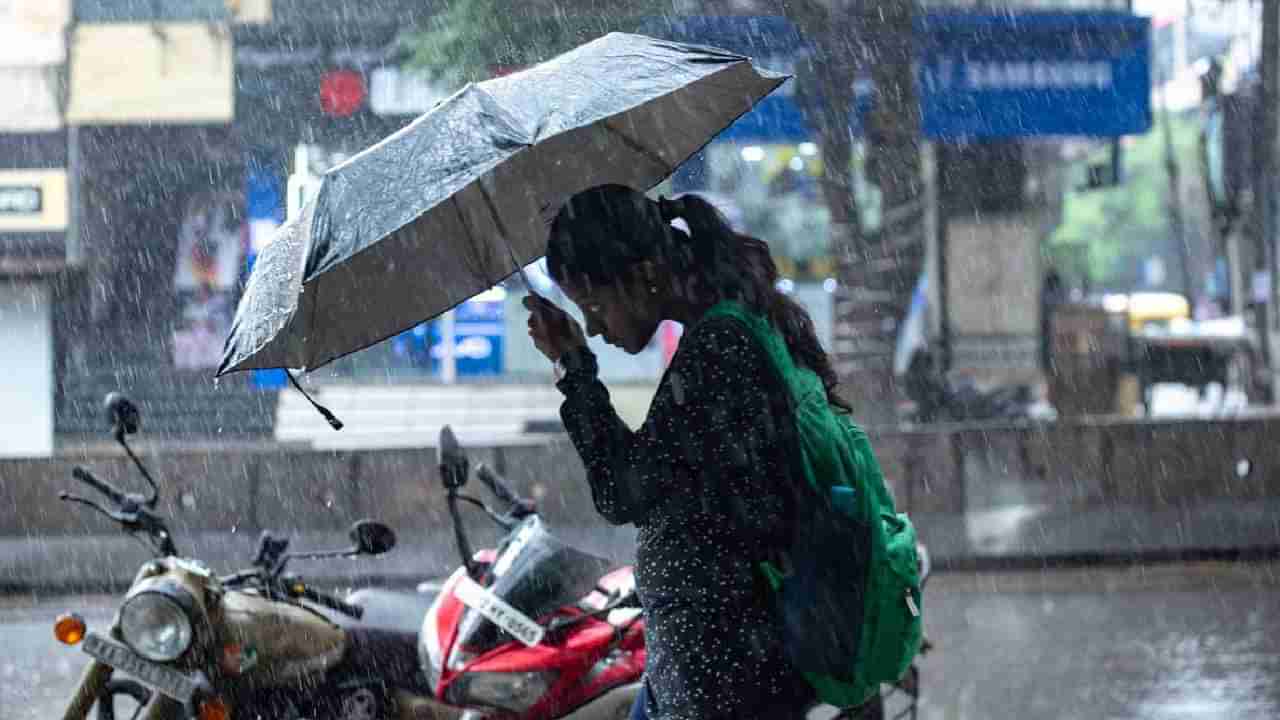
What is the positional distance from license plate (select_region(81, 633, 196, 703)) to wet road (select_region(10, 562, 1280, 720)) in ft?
13.0

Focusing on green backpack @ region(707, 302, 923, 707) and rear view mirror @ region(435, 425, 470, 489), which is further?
rear view mirror @ region(435, 425, 470, 489)

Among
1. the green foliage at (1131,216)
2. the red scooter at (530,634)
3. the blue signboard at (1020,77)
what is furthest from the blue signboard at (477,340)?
the green foliage at (1131,216)

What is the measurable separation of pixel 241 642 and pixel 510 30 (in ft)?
46.6

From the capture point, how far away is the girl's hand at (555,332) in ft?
8.25

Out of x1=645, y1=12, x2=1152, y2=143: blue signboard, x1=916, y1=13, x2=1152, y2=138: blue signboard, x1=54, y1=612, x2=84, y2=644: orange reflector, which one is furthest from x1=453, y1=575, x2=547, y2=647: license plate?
x1=916, y1=13, x2=1152, y2=138: blue signboard

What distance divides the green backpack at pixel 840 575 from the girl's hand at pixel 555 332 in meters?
0.29

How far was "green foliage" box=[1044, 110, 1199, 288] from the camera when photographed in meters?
71.6

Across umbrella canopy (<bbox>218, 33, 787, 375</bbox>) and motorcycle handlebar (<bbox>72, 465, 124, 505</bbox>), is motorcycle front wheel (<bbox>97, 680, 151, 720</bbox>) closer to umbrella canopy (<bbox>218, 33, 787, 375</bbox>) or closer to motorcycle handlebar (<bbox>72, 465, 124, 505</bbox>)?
motorcycle handlebar (<bbox>72, 465, 124, 505</bbox>)

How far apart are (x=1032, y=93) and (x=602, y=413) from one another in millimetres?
13295

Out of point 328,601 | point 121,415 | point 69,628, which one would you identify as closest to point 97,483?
point 121,415

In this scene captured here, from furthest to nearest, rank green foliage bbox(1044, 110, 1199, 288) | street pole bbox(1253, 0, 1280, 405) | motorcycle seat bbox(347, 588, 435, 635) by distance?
green foliage bbox(1044, 110, 1199, 288) → street pole bbox(1253, 0, 1280, 405) → motorcycle seat bbox(347, 588, 435, 635)

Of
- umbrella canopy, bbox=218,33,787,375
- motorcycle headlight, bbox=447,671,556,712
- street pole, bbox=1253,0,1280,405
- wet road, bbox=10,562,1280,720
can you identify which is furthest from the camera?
street pole, bbox=1253,0,1280,405

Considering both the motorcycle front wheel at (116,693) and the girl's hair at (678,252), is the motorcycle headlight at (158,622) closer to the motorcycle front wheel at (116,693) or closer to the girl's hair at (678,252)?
the motorcycle front wheel at (116,693)

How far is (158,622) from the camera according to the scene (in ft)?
13.0
